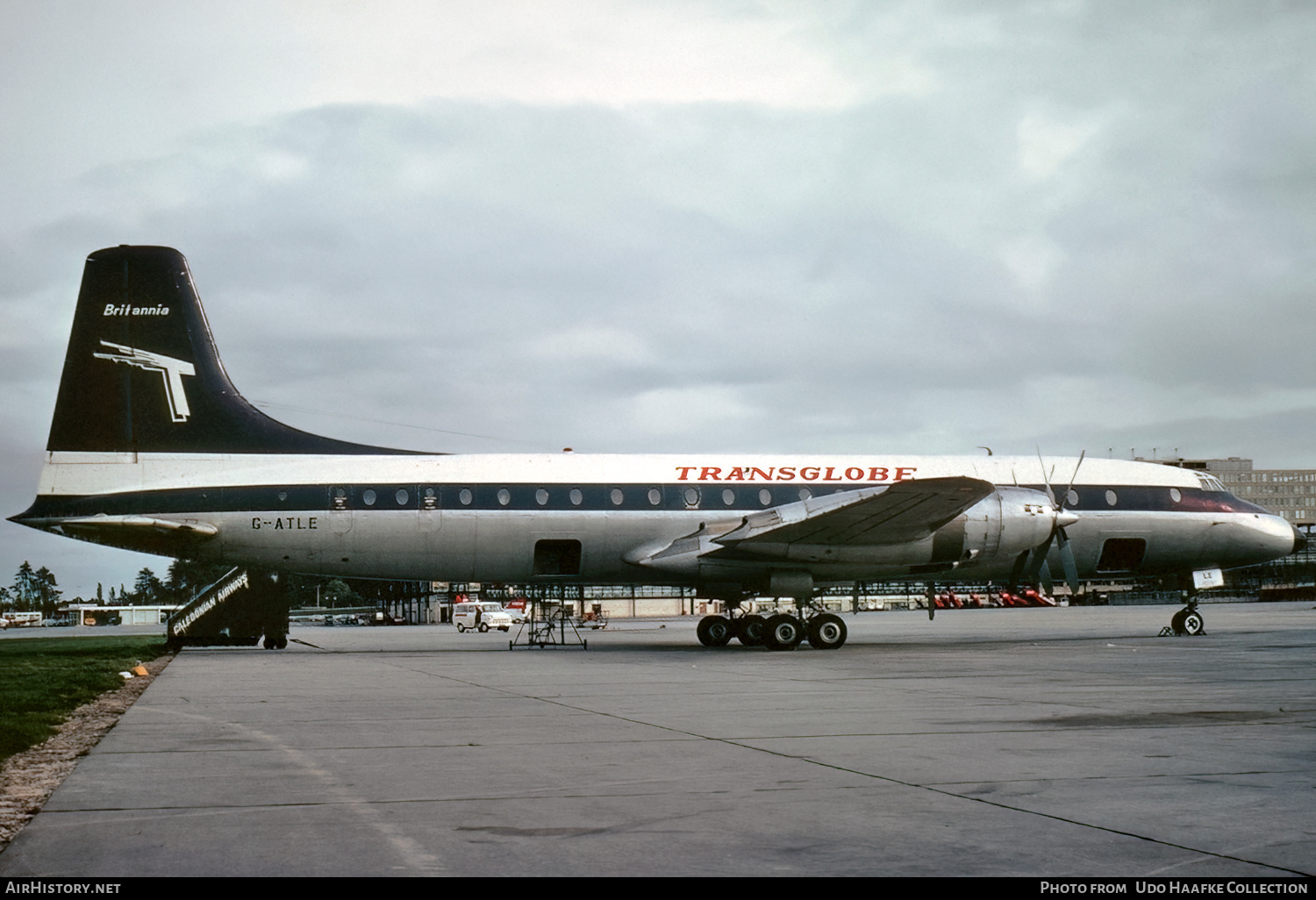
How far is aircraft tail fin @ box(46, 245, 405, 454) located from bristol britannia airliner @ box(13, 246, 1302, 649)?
0.03 meters

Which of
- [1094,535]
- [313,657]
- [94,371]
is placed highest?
[94,371]

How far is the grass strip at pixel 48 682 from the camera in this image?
10133mm

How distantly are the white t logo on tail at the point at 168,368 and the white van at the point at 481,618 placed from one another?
29.7 metres

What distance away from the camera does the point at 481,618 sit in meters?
54.1

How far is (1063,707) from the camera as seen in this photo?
1148cm

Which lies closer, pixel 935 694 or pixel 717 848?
pixel 717 848

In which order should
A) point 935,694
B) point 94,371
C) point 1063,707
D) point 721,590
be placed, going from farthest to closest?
point 721,590
point 94,371
point 935,694
point 1063,707

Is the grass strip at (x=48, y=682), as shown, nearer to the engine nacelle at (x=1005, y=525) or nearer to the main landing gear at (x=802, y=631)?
the main landing gear at (x=802, y=631)

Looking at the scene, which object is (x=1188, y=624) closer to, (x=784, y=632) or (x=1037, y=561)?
(x=1037, y=561)

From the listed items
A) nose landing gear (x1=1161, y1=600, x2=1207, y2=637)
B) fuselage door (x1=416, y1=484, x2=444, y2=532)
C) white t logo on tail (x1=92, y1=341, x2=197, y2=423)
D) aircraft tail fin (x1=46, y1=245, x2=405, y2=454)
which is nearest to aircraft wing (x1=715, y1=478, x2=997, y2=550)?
fuselage door (x1=416, y1=484, x2=444, y2=532)

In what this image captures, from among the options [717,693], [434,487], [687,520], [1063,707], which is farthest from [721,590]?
[1063,707]
